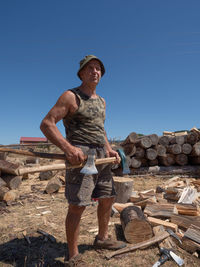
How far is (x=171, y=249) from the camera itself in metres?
2.85

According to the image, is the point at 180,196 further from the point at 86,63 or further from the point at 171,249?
the point at 86,63

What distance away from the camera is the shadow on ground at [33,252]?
2686 mm

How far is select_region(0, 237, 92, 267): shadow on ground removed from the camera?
2.69 metres

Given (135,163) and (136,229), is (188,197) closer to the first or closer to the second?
(136,229)

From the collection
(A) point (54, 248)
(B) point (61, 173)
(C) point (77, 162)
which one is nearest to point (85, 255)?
(A) point (54, 248)

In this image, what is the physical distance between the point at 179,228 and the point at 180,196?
→ 4.65 ft

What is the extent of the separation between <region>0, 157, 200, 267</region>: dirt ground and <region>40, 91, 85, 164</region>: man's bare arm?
4.23ft

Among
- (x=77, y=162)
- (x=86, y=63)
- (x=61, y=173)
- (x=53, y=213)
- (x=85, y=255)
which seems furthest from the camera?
(x=61, y=173)

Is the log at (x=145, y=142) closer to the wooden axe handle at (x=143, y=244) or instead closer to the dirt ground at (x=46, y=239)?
the dirt ground at (x=46, y=239)

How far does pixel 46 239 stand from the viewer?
3.28 meters

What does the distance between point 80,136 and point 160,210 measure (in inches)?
95.7

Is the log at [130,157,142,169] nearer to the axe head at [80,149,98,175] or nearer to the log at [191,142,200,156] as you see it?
the log at [191,142,200,156]

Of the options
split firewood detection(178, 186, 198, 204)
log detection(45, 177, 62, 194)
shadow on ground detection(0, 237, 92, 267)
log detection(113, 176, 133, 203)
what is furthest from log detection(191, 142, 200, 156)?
shadow on ground detection(0, 237, 92, 267)

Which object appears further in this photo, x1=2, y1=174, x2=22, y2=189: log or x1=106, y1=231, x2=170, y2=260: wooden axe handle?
x1=2, y1=174, x2=22, y2=189: log
